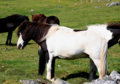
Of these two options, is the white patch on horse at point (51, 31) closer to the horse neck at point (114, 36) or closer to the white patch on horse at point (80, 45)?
the white patch on horse at point (80, 45)

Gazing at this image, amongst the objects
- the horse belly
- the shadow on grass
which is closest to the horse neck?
the horse belly

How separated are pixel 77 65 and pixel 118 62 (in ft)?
7.48

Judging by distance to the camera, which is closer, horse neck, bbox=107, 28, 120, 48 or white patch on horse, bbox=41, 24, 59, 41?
white patch on horse, bbox=41, 24, 59, 41

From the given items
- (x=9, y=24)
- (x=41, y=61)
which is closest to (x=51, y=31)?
(x=41, y=61)

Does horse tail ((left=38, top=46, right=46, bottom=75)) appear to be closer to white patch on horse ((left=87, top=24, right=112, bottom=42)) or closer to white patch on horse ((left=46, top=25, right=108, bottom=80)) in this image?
white patch on horse ((left=46, top=25, right=108, bottom=80))

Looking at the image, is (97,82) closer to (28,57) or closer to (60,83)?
(60,83)

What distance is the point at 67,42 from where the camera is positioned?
6043 mm

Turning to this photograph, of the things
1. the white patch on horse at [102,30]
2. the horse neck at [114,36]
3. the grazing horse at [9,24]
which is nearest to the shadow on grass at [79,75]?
the horse neck at [114,36]

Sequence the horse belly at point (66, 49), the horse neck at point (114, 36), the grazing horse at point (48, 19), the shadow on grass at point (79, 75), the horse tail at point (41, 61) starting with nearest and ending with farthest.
→ the horse belly at point (66, 49)
the horse neck at point (114, 36)
the horse tail at point (41, 61)
the shadow on grass at point (79, 75)
the grazing horse at point (48, 19)

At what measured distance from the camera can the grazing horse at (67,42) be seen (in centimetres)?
586

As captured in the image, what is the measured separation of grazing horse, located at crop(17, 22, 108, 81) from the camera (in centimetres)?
586

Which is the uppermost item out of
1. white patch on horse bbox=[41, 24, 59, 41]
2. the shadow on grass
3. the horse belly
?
white patch on horse bbox=[41, 24, 59, 41]

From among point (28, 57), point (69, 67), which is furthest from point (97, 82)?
point (28, 57)

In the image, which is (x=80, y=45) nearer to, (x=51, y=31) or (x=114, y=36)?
(x=51, y=31)
